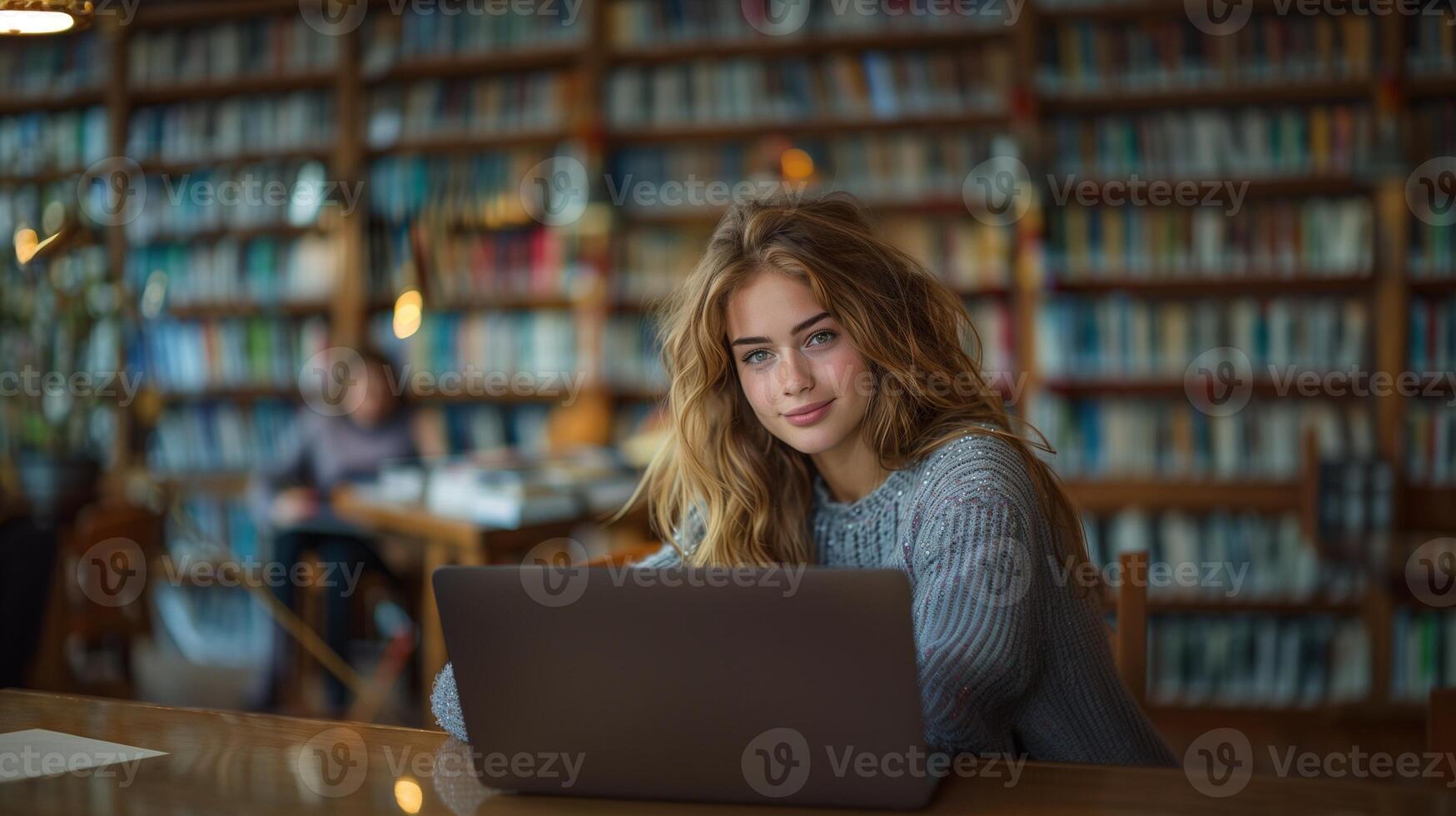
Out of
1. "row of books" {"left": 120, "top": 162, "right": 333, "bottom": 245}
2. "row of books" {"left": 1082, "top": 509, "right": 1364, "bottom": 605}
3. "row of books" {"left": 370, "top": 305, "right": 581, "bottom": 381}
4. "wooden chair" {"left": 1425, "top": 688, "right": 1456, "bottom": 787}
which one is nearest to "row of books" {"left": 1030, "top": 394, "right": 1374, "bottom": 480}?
"row of books" {"left": 1082, "top": 509, "right": 1364, "bottom": 605}

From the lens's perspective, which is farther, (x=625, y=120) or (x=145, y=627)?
(x=625, y=120)

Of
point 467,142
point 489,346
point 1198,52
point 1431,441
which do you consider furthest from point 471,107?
point 1431,441

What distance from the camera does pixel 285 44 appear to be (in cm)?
454

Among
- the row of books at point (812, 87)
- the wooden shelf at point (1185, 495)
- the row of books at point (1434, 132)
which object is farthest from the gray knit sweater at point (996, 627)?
the row of books at point (1434, 132)

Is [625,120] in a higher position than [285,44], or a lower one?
lower

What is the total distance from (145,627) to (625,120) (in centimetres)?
211

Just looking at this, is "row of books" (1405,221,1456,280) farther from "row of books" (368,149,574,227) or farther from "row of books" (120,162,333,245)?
"row of books" (120,162,333,245)

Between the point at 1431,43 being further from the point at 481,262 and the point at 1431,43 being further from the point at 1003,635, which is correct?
the point at 1003,635

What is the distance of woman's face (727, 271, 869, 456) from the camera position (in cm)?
137

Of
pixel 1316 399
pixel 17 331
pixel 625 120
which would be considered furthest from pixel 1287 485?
pixel 17 331

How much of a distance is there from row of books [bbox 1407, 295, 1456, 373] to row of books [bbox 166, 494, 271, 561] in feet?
12.6

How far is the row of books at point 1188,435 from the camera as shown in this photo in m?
3.62

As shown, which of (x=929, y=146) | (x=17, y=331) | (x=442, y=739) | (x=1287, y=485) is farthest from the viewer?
(x=929, y=146)

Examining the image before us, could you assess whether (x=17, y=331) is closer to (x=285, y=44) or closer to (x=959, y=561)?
(x=285, y=44)
